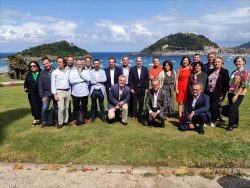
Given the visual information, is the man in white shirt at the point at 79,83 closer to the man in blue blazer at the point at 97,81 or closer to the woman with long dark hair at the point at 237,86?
the man in blue blazer at the point at 97,81

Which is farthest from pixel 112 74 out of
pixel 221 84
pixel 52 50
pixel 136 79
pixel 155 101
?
pixel 52 50

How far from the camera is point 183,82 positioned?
8773 millimetres

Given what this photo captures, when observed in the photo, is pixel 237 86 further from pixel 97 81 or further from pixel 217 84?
pixel 97 81

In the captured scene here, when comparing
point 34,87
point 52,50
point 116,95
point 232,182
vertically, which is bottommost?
point 232,182

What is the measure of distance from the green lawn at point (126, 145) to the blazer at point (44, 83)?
1.09 metres

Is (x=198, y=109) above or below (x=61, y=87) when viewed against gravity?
below

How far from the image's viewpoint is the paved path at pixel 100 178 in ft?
17.0

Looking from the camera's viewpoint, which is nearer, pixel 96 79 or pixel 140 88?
pixel 96 79

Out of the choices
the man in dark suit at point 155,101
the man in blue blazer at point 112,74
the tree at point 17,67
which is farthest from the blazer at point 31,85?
the tree at point 17,67

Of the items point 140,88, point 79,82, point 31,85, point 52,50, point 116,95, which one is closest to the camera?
point 79,82

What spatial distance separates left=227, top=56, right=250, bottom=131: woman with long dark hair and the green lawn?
0.55 m

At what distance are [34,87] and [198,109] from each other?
4.75m

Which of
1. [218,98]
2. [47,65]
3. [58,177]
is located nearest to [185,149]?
[218,98]

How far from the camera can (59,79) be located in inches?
322
